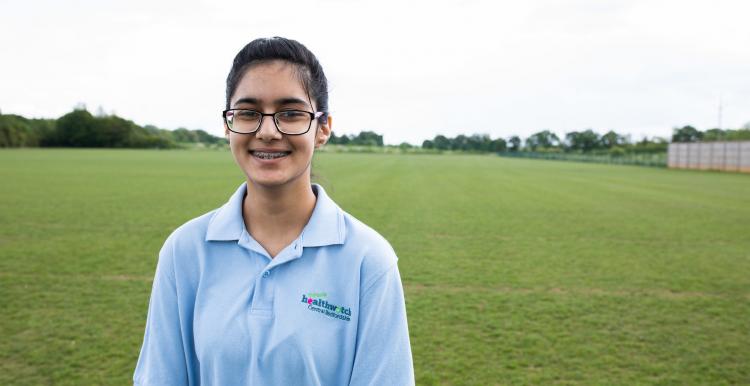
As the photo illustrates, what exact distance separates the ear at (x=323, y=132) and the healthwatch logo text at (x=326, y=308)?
0.52 meters

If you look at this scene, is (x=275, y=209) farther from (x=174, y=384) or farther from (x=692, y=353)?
(x=692, y=353)

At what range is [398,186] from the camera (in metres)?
21.7

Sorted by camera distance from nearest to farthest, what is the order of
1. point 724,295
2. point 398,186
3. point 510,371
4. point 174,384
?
point 174,384 → point 510,371 → point 724,295 → point 398,186

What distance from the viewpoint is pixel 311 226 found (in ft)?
5.36

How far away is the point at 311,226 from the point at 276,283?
210mm

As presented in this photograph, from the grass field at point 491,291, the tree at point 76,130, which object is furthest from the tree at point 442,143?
the grass field at point 491,291

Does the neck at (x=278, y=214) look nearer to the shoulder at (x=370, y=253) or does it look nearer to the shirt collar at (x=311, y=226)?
the shirt collar at (x=311, y=226)

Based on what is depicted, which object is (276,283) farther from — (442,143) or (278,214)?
(442,143)

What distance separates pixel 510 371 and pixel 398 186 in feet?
57.3

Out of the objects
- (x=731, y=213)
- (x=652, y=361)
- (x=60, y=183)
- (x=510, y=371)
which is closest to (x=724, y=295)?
(x=652, y=361)

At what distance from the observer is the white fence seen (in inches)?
1576

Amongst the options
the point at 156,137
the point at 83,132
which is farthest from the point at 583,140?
the point at 83,132

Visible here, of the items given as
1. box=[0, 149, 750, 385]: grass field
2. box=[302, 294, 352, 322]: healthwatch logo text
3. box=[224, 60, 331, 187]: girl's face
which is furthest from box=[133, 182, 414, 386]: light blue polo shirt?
box=[0, 149, 750, 385]: grass field

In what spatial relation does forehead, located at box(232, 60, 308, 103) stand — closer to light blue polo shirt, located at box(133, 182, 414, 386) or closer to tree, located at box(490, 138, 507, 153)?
light blue polo shirt, located at box(133, 182, 414, 386)
